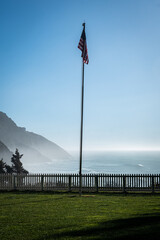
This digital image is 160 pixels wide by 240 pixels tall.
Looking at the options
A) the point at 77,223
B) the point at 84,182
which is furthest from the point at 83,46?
the point at 77,223

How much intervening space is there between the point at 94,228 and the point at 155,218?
243cm

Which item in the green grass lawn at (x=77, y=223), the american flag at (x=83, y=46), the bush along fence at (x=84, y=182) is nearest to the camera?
the green grass lawn at (x=77, y=223)

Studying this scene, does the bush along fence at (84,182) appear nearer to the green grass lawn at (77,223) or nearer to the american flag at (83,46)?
the green grass lawn at (77,223)

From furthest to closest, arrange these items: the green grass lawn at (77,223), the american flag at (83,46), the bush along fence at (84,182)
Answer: the bush along fence at (84,182), the american flag at (83,46), the green grass lawn at (77,223)

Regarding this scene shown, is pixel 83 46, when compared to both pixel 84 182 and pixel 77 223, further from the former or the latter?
pixel 77 223

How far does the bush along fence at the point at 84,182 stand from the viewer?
18.8m

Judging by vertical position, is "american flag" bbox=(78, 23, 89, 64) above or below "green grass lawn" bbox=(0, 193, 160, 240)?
above

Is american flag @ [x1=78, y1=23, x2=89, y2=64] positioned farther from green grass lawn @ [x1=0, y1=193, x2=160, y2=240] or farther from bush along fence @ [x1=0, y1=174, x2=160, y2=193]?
green grass lawn @ [x1=0, y1=193, x2=160, y2=240]

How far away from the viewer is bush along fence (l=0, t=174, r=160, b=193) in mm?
18781

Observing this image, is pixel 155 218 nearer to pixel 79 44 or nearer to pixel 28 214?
pixel 28 214

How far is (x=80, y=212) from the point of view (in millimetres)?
10953

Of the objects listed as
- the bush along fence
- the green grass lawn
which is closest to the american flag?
the bush along fence

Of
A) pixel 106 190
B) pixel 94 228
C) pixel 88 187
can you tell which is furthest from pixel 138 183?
pixel 94 228

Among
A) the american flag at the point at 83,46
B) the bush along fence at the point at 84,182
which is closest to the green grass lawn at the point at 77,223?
the bush along fence at the point at 84,182
